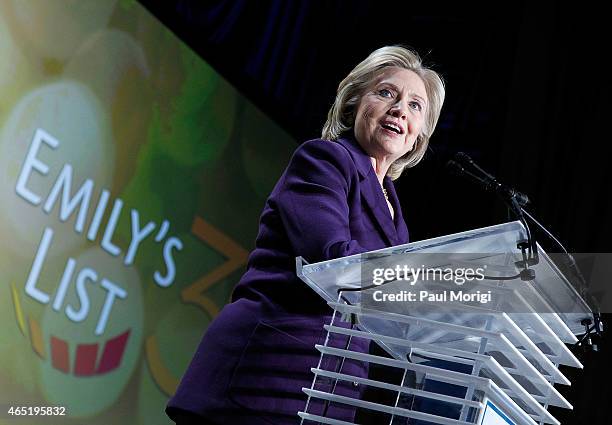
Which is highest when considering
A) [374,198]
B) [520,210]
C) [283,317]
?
[374,198]

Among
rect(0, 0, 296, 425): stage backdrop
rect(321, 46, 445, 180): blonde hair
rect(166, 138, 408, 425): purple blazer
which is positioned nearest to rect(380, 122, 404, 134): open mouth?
rect(321, 46, 445, 180): blonde hair

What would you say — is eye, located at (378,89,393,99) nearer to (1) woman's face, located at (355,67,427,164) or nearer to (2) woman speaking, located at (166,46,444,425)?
(1) woman's face, located at (355,67,427,164)

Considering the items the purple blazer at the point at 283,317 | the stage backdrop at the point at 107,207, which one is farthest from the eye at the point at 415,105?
the stage backdrop at the point at 107,207

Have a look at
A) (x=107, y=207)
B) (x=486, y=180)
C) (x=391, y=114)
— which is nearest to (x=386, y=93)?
(x=391, y=114)

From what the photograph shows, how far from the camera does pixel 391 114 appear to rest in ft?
6.20

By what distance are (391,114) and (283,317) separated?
22.7 inches

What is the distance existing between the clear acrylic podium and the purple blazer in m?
0.13

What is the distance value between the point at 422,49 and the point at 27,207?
2447 mm

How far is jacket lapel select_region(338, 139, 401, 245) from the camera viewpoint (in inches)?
66.5

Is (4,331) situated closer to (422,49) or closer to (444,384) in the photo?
(444,384)

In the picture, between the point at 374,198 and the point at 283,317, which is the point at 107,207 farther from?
the point at 283,317

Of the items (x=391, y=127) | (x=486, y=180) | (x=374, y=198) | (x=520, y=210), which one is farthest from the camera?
(x=391, y=127)

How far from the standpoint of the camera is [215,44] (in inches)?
157

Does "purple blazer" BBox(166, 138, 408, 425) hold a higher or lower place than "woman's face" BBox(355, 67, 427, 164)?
lower
